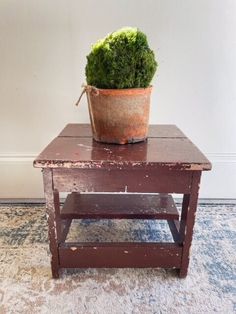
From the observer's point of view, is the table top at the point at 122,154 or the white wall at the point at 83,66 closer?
the table top at the point at 122,154

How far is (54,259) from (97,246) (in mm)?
156

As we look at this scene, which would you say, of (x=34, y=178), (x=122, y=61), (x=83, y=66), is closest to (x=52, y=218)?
(x=122, y=61)

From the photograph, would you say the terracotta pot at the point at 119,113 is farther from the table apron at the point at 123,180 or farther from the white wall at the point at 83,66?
the white wall at the point at 83,66

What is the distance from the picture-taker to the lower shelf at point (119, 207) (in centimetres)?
115

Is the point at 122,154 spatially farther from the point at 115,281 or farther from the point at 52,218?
the point at 115,281

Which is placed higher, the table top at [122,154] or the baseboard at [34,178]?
the table top at [122,154]

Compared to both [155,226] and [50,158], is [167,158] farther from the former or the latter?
[155,226]

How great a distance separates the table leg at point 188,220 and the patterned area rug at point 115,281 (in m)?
0.07

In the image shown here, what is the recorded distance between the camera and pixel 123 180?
864 millimetres

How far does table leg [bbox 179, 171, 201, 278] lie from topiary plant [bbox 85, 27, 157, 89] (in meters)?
0.37

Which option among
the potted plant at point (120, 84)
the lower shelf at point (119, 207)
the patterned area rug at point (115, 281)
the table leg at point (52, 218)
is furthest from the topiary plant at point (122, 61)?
the patterned area rug at point (115, 281)

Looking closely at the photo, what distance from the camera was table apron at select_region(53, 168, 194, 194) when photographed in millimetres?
856

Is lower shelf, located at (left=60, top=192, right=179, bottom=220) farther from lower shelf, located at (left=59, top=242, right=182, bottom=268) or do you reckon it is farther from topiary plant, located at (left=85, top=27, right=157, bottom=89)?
topiary plant, located at (left=85, top=27, right=157, bottom=89)

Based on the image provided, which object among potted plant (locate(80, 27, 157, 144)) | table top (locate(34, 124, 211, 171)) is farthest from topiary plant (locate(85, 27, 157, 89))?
table top (locate(34, 124, 211, 171))
